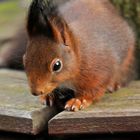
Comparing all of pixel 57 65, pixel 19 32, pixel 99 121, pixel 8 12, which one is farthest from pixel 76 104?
pixel 8 12

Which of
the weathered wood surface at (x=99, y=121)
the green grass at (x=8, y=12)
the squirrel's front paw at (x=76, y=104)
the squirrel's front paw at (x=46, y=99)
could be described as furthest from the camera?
the green grass at (x=8, y=12)

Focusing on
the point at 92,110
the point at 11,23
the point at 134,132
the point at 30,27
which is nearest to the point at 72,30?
the point at 30,27

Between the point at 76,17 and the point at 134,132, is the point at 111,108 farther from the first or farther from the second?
the point at 76,17

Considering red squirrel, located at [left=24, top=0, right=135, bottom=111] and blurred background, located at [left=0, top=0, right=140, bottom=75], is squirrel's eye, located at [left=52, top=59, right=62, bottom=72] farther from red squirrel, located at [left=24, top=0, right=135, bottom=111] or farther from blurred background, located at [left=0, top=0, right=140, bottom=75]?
blurred background, located at [left=0, top=0, right=140, bottom=75]

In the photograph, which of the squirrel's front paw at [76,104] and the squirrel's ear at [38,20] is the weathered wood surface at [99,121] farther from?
the squirrel's ear at [38,20]

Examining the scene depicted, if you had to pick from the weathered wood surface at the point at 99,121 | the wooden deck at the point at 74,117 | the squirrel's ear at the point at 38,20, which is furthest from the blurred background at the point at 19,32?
the weathered wood surface at the point at 99,121

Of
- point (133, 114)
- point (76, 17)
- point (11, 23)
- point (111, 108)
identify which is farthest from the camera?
point (11, 23)

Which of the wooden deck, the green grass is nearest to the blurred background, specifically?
the green grass
